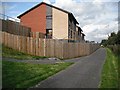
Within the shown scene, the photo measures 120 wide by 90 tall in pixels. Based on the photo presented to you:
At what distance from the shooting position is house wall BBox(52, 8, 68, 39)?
47009mm

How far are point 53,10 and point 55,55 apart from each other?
68.6 feet

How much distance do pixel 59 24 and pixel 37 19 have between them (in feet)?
15.3

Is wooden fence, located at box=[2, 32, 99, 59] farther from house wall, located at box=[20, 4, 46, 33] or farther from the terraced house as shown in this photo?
house wall, located at box=[20, 4, 46, 33]

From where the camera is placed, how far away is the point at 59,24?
156 feet

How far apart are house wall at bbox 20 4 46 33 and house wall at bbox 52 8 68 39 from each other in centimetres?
206

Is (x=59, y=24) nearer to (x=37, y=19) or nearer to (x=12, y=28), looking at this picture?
(x=37, y=19)

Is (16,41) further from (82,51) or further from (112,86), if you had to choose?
(112,86)

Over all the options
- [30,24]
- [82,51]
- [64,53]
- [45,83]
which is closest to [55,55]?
[64,53]

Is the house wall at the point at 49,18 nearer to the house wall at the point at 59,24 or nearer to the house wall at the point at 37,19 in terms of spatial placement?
the house wall at the point at 37,19

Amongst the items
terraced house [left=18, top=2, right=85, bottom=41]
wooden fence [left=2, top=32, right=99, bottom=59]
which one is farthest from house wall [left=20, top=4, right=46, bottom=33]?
wooden fence [left=2, top=32, right=99, bottom=59]

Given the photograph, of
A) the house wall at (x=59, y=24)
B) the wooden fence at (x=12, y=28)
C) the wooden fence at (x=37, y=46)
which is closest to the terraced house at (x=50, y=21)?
the house wall at (x=59, y=24)

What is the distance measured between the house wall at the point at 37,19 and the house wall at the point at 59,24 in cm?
206

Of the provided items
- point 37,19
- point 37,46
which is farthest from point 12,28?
point 37,19

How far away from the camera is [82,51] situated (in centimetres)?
3678
